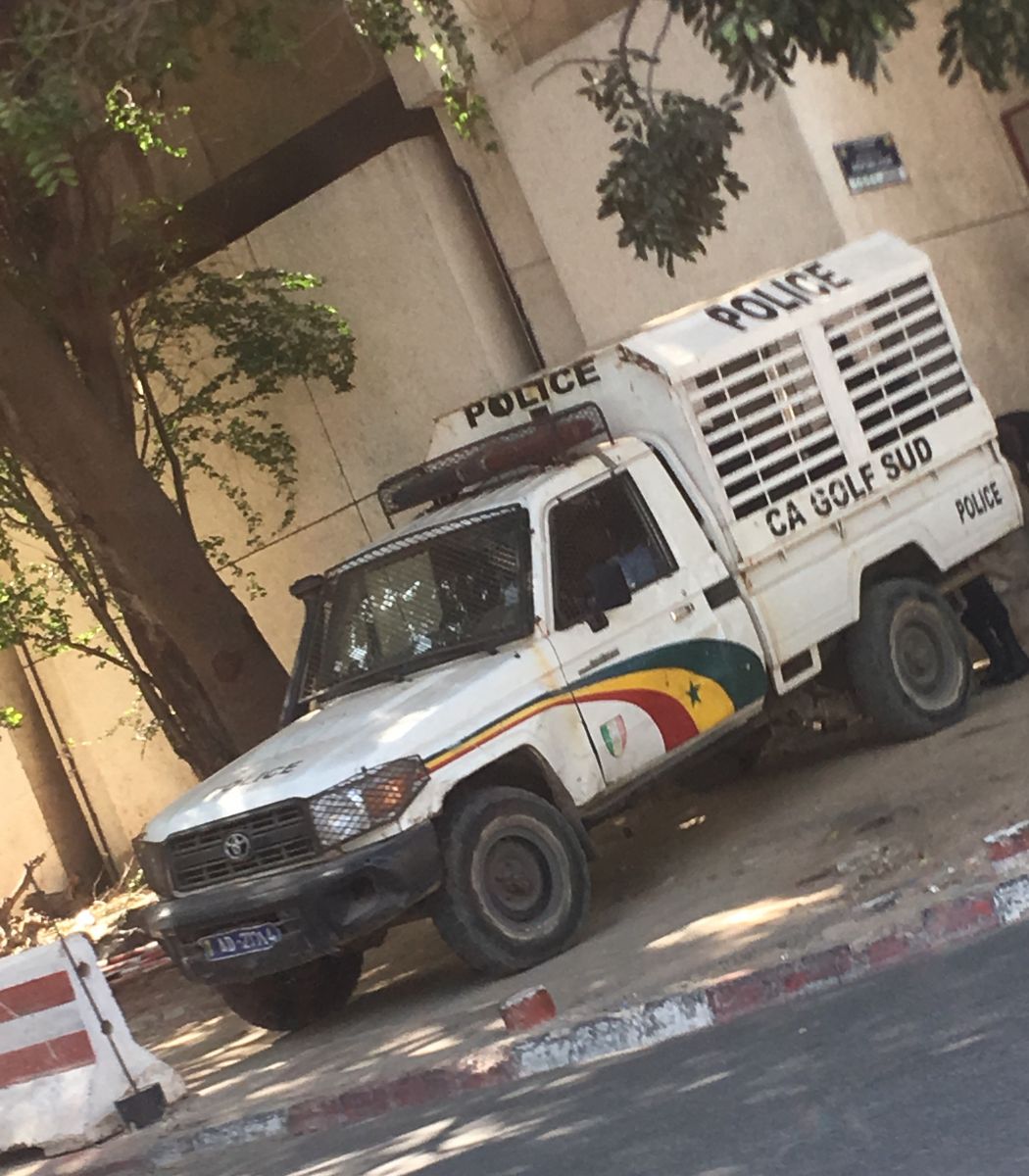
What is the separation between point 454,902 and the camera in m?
7.85

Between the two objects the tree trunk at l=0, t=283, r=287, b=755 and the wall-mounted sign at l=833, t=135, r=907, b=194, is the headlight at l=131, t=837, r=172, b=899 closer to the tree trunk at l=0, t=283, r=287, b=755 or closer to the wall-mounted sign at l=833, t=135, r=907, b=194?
the tree trunk at l=0, t=283, r=287, b=755

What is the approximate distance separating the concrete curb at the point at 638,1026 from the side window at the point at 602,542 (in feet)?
8.41

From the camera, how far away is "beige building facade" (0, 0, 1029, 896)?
1248 cm

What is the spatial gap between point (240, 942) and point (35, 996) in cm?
118

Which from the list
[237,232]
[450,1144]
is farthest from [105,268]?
[450,1144]

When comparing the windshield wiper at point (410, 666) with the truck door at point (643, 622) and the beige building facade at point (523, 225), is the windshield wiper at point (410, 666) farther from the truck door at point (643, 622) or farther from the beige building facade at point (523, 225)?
the beige building facade at point (523, 225)

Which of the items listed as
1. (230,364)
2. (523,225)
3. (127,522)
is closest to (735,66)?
(127,522)

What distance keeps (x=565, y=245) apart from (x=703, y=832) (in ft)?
17.2

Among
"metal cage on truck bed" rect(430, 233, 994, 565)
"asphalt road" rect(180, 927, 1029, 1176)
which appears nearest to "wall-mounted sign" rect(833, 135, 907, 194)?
"metal cage on truck bed" rect(430, 233, 994, 565)

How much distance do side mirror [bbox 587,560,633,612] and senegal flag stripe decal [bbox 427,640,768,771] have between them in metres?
0.33

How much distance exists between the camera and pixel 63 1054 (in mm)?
8234

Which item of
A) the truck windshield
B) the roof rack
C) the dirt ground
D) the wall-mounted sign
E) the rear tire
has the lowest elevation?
the dirt ground

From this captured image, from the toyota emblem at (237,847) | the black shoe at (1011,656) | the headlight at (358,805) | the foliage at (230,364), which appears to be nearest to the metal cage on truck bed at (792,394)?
the black shoe at (1011,656)

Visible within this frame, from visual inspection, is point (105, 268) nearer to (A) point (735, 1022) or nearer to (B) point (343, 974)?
(B) point (343, 974)
